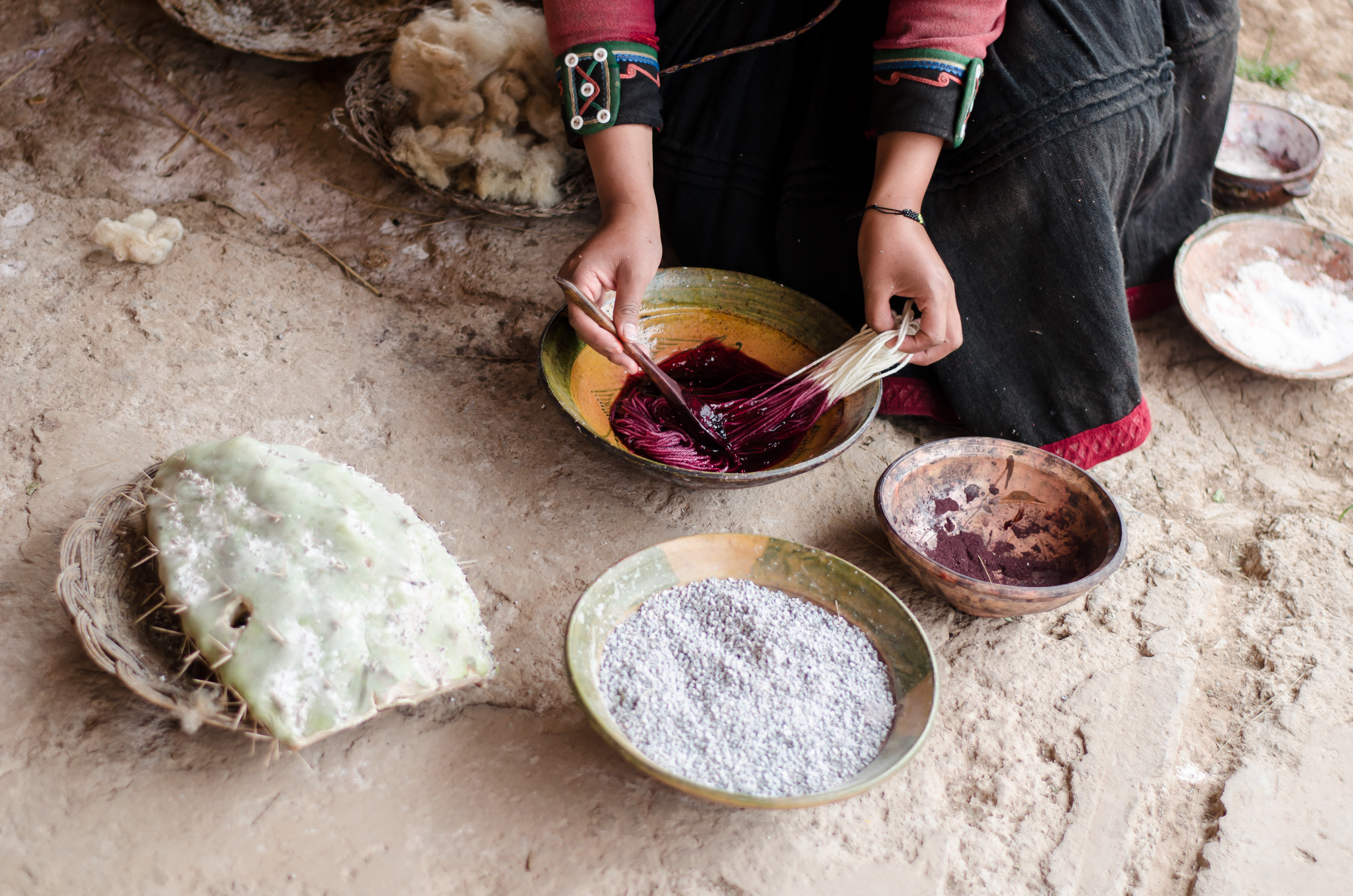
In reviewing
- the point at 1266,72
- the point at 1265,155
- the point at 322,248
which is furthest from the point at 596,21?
the point at 1266,72

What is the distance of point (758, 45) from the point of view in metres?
2.22

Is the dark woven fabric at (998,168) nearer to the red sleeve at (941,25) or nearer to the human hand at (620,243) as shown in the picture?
the red sleeve at (941,25)

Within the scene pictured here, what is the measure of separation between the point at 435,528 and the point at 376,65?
1.72 m

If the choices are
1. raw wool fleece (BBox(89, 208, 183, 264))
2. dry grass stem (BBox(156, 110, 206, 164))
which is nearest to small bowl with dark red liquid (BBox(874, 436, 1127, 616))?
raw wool fleece (BBox(89, 208, 183, 264))

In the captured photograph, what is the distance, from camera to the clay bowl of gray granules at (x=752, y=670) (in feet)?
4.66

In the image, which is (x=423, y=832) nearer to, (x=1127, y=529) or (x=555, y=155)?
(x=1127, y=529)

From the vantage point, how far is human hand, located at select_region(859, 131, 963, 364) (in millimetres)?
1900

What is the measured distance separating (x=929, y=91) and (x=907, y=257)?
368 mm

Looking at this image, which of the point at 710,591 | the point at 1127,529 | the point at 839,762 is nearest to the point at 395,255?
the point at 710,591

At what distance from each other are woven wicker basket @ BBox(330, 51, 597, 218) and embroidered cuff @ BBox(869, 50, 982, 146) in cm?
91

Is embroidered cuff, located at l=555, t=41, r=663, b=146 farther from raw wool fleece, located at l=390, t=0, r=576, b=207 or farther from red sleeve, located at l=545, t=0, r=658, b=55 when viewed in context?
A: raw wool fleece, located at l=390, t=0, r=576, b=207

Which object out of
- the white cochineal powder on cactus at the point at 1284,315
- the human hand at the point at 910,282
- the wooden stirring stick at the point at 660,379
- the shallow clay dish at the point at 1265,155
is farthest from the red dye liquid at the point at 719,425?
the shallow clay dish at the point at 1265,155

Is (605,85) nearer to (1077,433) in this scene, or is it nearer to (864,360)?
(864,360)

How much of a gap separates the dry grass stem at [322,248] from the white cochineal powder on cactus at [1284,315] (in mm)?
2392
